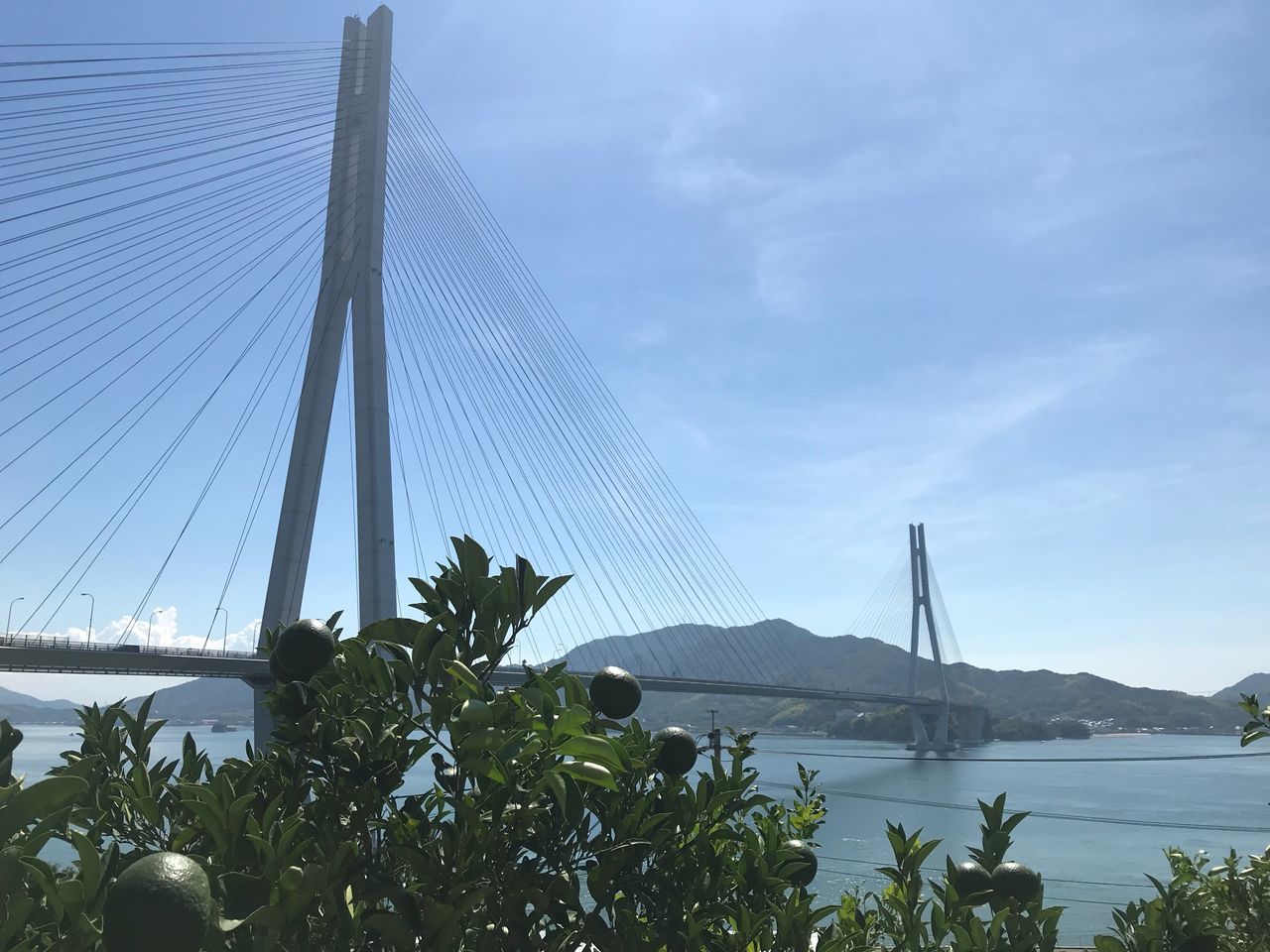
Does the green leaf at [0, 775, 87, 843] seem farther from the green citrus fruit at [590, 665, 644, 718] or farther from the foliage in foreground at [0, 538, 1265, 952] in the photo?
the green citrus fruit at [590, 665, 644, 718]

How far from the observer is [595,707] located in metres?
2.94

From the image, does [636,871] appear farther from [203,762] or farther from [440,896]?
[203,762]

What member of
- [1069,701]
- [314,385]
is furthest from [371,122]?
[1069,701]

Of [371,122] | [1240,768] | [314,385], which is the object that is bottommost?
[1240,768]

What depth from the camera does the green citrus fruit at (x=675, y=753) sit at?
10.1 ft

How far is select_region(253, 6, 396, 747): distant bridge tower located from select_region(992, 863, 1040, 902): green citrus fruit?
23.2 m

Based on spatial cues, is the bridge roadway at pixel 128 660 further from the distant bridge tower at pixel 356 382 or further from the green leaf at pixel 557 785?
the green leaf at pixel 557 785

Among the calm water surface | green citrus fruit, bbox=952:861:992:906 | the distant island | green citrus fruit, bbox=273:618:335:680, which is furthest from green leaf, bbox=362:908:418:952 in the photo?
the distant island

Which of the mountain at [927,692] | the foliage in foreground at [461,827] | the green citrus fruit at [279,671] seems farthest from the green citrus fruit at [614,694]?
the mountain at [927,692]

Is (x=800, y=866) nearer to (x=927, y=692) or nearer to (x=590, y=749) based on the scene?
(x=590, y=749)

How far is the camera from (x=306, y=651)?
283 cm

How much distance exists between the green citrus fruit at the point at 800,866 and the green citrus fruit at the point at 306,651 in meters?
1.77

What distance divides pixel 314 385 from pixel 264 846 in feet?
81.7

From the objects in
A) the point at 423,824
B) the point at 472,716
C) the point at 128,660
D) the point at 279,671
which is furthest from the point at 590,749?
the point at 128,660
